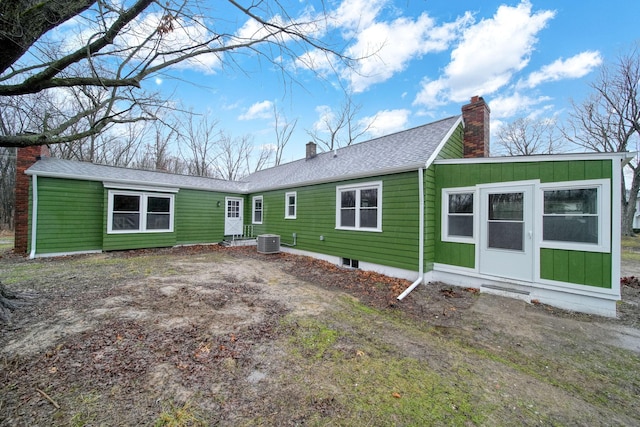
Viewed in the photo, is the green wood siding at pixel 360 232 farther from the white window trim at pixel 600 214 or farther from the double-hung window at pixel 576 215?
the white window trim at pixel 600 214

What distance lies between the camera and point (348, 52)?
3.07 metres

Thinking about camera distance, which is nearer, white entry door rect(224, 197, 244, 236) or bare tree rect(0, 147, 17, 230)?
white entry door rect(224, 197, 244, 236)

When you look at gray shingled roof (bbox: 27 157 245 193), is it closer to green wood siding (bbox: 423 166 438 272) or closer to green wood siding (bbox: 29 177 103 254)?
green wood siding (bbox: 29 177 103 254)

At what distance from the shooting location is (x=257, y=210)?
42.5 ft

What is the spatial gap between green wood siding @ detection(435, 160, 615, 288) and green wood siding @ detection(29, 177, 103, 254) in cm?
1201

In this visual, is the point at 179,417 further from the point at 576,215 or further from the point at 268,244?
the point at 268,244

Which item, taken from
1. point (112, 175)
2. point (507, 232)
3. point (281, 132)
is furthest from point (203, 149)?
point (507, 232)

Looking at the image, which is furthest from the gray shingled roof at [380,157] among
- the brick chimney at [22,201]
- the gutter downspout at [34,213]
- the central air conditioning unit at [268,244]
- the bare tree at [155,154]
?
the bare tree at [155,154]

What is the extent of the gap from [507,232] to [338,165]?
5.51 m

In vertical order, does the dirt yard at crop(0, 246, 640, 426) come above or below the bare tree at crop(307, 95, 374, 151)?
below

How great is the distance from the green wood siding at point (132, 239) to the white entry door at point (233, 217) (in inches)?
100

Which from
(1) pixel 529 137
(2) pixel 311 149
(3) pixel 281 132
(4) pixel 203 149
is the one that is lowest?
(2) pixel 311 149

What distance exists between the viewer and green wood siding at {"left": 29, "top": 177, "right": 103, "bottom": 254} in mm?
8602

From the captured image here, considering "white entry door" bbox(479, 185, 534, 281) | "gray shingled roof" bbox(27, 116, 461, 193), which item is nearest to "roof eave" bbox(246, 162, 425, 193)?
"gray shingled roof" bbox(27, 116, 461, 193)
